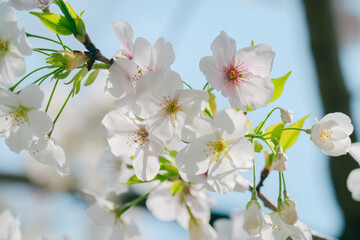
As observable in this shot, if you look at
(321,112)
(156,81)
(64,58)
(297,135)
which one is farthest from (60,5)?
(321,112)

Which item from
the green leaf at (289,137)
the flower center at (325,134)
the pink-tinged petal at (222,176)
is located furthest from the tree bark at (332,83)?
the pink-tinged petal at (222,176)

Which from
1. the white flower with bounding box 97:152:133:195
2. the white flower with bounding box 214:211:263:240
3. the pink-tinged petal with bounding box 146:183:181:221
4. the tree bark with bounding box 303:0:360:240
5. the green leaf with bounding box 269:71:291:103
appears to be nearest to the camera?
the green leaf with bounding box 269:71:291:103

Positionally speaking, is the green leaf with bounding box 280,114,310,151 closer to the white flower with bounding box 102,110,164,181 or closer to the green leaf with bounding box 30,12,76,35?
the white flower with bounding box 102,110,164,181

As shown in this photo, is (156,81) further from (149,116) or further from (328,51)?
(328,51)

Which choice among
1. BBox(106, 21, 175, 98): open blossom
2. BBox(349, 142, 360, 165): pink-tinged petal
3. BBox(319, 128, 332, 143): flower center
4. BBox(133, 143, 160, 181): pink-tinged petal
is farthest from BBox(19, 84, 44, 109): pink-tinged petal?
BBox(349, 142, 360, 165): pink-tinged petal

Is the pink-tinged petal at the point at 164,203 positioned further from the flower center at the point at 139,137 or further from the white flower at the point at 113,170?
the flower center at the point at 139,137

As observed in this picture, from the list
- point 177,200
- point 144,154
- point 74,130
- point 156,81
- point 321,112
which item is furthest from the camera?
point 74,130
